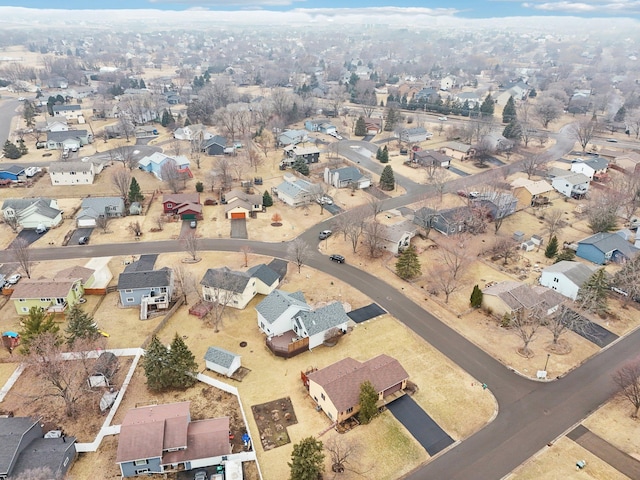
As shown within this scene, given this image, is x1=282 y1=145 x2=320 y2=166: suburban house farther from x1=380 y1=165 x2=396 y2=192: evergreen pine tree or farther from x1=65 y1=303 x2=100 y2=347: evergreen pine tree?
x1=65 y1=303 x2=100 y2=347: evergreen pine tree

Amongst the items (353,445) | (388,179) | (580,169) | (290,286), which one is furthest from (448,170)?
(353,445)

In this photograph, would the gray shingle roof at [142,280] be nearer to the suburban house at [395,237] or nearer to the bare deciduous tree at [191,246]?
the bare deciduous tree at [191,246]

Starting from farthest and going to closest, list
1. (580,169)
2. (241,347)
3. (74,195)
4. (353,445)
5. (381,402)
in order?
(580,169) < (74,195) < (241,347) < (381,402) < (353,445)

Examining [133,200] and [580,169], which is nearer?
[133,200]

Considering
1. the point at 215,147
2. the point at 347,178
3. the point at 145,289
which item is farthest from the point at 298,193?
the point at 215,147

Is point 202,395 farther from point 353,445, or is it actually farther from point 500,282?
point 500,282

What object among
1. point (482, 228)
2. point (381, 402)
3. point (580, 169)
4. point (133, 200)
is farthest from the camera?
point (580, 169)
